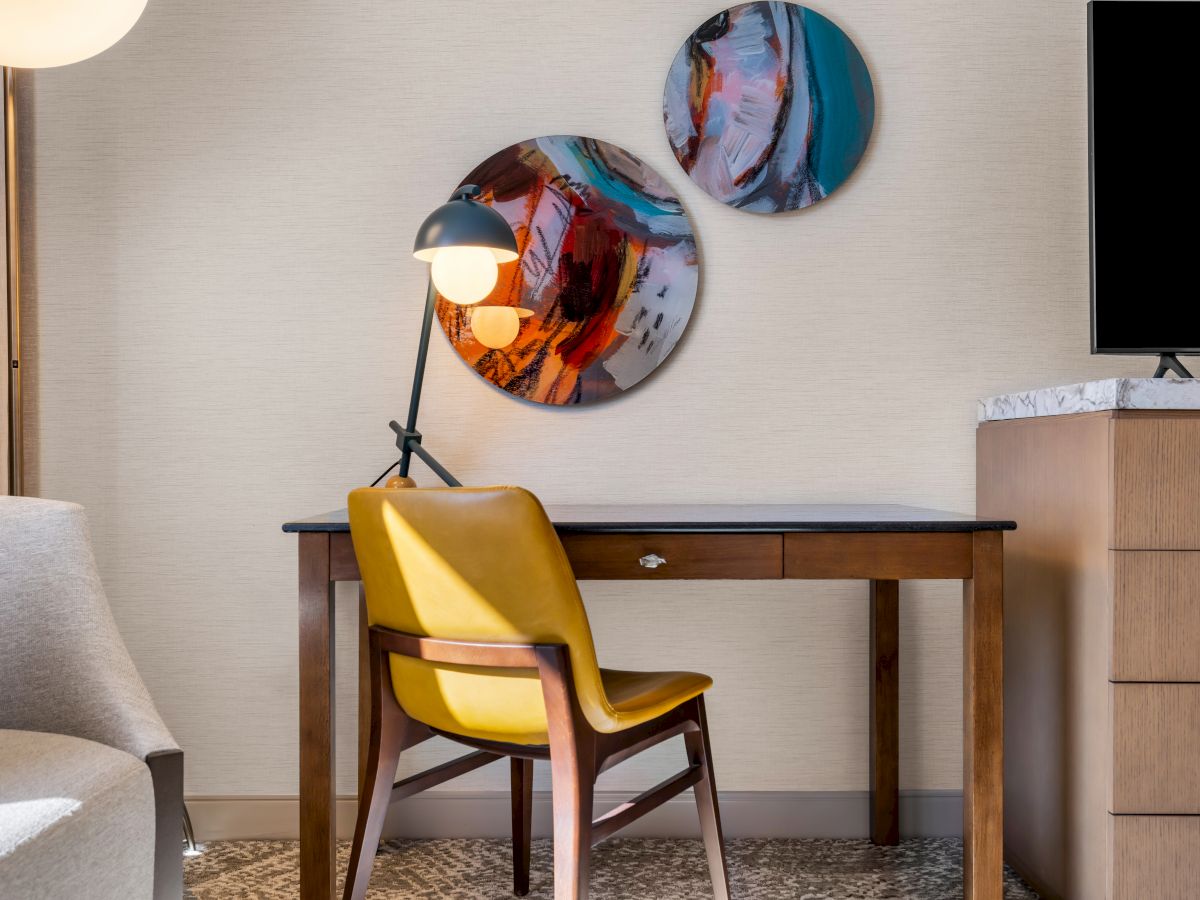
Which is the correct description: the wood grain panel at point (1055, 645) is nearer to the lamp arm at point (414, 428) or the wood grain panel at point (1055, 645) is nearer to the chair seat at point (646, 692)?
the chair seat at point (646, 692)

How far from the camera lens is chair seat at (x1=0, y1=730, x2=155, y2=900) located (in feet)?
3.05

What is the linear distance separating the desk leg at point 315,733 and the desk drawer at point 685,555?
45 centimetres

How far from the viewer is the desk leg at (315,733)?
5.20 ft

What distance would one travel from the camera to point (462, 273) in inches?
73.2

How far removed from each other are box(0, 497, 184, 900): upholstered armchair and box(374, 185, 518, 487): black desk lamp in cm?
66

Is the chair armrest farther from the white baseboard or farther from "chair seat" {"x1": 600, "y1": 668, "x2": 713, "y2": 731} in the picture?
the white baseboard

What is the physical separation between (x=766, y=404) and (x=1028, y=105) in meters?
0.93

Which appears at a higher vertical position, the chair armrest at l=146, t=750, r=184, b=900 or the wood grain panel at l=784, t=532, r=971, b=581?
the wood grain panel at l=784, t=532, r=971, b=581

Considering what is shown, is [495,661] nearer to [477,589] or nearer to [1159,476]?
[477,589]

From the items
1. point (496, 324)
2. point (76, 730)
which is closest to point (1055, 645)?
point (496, 324)

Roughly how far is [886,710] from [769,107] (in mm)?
1413

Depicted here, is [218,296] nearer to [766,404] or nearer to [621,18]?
[621,18]

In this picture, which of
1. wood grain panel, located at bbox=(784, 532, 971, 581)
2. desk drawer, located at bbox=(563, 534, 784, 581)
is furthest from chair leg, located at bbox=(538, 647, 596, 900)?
wood grain panel, located at bbox=(784, 532, 971, 581)

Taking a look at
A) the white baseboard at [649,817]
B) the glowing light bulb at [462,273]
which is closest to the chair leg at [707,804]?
the white baseboard at [649,817]
